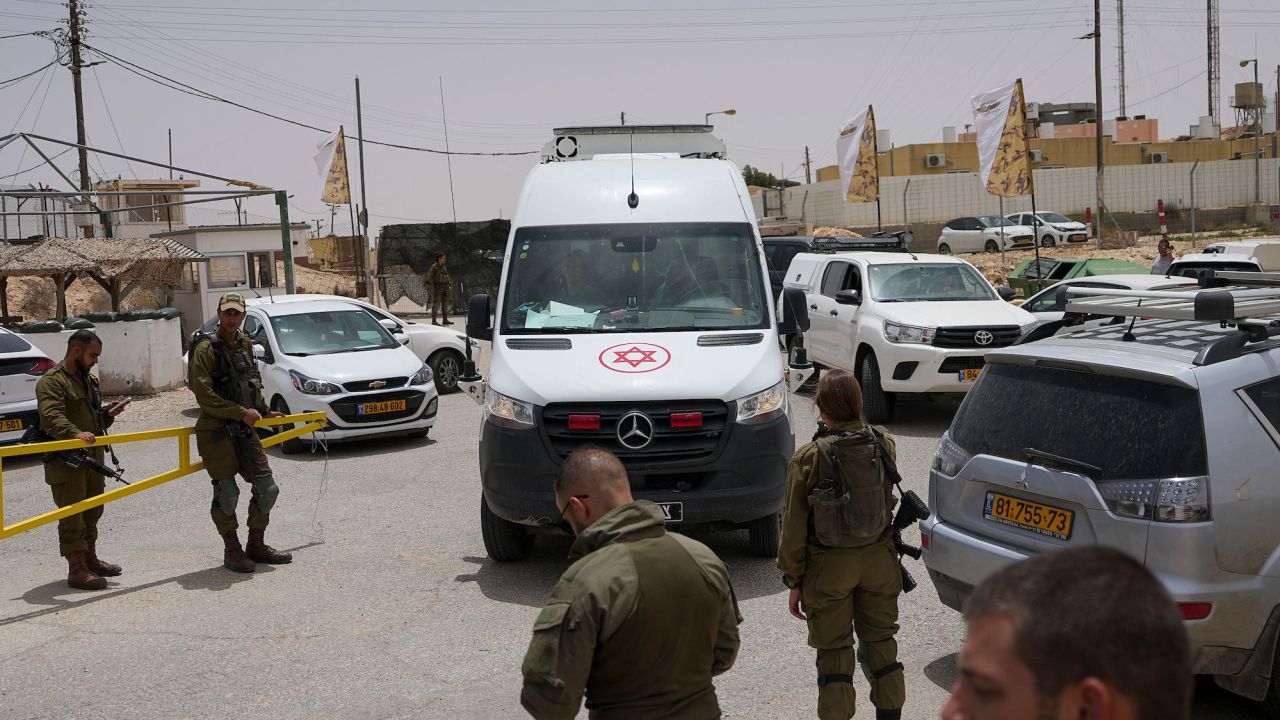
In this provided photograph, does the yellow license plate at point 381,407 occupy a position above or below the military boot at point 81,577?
above

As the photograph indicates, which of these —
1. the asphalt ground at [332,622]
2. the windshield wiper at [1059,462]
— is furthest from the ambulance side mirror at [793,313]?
the windshield wiper at [1059,462]

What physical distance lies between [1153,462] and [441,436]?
10531 millimetres

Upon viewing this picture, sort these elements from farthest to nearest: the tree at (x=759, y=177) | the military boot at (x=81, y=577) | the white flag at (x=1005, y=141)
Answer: the tree at (x=759, y=177), the white flag at (x=1005, y=141), the military boot at (x=81, y=577)

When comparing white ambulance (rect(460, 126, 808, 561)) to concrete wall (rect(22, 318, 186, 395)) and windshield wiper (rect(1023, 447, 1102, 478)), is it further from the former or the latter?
concrete wall (rect(22, 318, 186, 395))

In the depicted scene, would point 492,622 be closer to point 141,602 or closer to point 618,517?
point 141,602

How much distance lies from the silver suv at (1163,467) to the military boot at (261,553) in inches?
200

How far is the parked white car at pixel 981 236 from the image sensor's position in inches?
1564

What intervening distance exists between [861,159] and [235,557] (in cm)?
2441

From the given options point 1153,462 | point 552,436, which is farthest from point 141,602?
point 1153,462

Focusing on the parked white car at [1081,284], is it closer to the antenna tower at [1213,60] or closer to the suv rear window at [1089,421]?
the suv rear window at [1089,421]

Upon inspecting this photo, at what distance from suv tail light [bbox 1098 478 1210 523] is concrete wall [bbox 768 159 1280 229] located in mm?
40993

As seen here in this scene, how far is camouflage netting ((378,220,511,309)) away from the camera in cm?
3178

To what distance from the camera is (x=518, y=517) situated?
745 cm

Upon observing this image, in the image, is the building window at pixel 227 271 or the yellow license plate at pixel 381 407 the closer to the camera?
the yellow license plate at pixel 381 407
